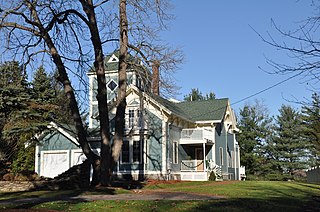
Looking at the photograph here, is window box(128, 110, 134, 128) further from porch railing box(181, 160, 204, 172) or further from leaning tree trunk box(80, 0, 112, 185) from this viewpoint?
leaning tree trunk box(80, 0, 112, 185)

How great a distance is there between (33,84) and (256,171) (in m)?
29.3

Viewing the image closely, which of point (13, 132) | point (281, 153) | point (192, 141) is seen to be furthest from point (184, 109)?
point (281, 153)

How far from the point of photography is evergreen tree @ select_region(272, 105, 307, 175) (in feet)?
170

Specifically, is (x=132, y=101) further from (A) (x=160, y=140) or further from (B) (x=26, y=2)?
(B) (x=26, y=2)

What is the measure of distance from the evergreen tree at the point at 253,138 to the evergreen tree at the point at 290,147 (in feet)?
5.54

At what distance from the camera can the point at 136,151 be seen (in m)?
28.1

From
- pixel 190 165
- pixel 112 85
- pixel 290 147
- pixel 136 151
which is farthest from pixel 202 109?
pixel 290 147

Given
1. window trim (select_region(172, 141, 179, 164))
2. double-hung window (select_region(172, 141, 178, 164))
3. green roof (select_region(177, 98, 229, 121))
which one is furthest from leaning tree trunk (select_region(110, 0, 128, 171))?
green roof (select_region(177, 98, 229, 121))

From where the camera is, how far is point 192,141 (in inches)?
1166

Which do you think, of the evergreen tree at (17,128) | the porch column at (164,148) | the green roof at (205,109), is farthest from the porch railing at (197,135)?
the evergreen tree at (17,128)

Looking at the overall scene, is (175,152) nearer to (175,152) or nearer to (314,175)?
(175,152)

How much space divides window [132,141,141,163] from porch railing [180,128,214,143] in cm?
381

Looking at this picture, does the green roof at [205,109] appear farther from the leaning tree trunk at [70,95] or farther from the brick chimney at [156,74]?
the leaning tree trunk at [70,95]

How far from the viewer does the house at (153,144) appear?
27.7 meters
